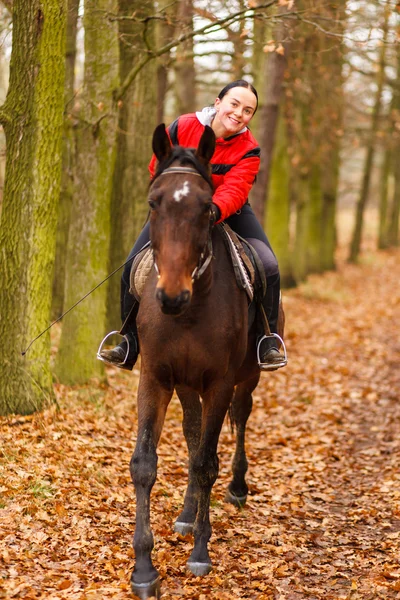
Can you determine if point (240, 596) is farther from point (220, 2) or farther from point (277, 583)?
point (220, 2)

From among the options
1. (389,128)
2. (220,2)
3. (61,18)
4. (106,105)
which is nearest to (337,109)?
(389,128)

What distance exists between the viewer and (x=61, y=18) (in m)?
7.89

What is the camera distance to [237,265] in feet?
19.5

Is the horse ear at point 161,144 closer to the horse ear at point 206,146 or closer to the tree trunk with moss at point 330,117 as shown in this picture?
the horse ear at point 206,146

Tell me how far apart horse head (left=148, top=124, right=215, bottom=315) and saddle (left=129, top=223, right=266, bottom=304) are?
659mm

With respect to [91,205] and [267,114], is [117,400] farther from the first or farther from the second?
[267,114]

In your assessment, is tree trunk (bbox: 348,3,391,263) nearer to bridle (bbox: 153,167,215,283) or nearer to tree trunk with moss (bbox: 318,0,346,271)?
tree trunk with moss (bbox: 318,0,346,271)

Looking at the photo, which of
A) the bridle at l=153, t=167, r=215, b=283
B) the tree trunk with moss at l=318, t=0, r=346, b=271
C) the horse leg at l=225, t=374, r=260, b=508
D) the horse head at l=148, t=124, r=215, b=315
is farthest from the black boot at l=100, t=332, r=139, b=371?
the tree trunk with moss at l=318, t=0, r=346, b=271

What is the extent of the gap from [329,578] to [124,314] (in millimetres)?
2757

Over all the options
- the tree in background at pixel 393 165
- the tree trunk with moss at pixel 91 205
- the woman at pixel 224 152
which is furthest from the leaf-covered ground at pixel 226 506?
the tree in background at pixel 393 165

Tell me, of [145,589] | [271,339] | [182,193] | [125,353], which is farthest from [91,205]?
[145,589]

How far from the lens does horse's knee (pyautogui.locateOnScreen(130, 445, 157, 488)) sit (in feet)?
17.8

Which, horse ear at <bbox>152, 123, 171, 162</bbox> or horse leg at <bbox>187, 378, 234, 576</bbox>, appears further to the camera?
horse leg at <bbox>187, 378, 234, 576</bbox>

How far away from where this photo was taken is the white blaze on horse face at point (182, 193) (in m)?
4.88
